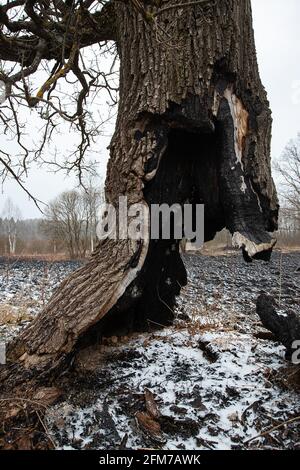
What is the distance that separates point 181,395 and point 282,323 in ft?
3.00

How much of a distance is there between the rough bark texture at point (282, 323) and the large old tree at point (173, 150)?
44cm

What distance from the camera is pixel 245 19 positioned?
3.00m

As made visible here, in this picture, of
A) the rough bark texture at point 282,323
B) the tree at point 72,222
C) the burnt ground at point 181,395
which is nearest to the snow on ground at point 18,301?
the burnt ground at point 181,395

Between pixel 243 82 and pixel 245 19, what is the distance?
1.98 feet

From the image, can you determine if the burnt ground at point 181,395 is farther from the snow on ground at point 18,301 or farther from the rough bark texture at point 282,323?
the snow on ground at point 18,301

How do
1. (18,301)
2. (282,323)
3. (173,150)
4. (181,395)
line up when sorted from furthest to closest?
(18,301)
(173,150)
(282,323)
(181,395)

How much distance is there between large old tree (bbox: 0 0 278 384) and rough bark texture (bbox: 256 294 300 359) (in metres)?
0.44

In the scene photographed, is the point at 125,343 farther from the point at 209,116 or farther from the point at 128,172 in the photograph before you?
the point at 209,116

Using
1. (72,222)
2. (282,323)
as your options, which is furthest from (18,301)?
(72,222)
